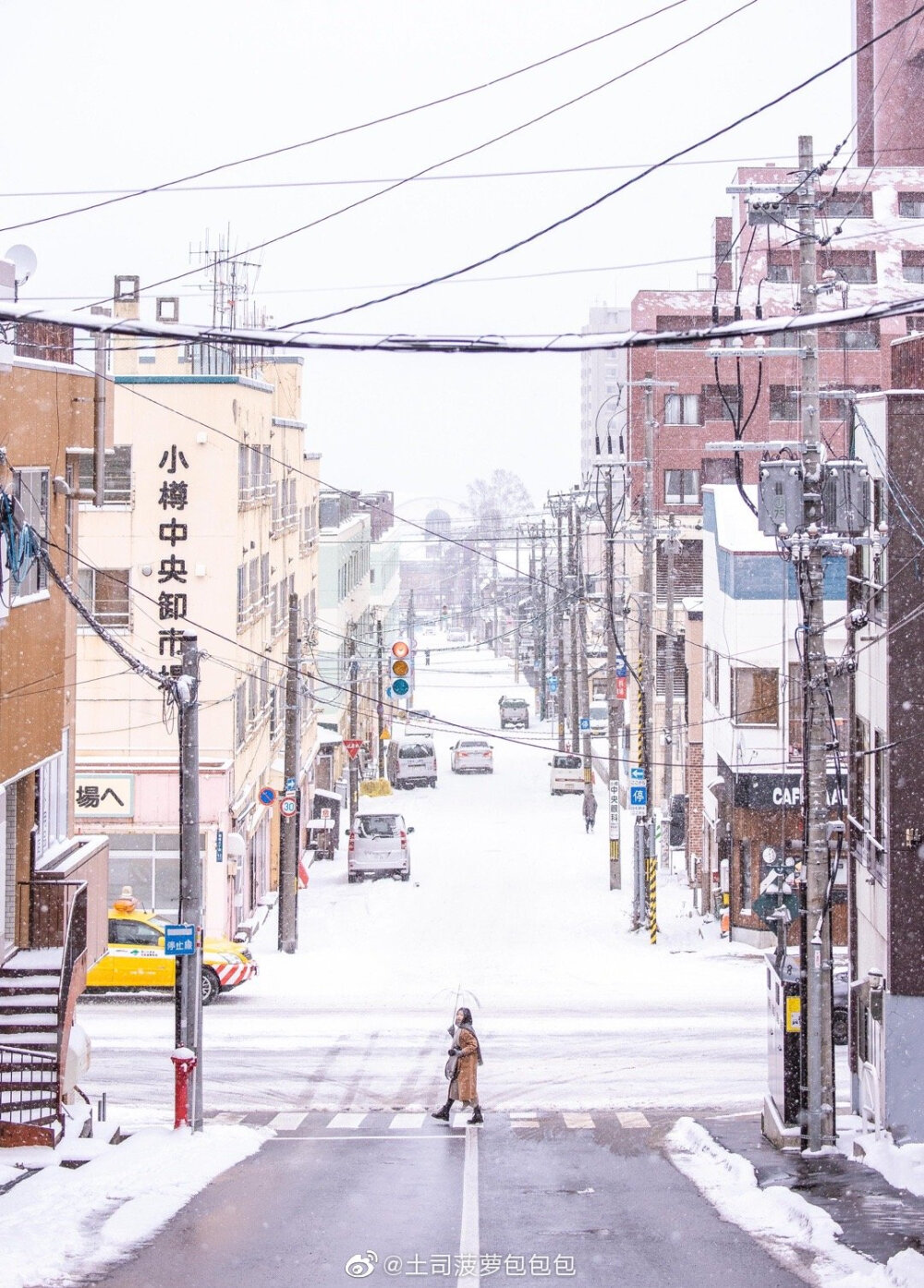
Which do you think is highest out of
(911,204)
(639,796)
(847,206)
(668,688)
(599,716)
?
(911,204)

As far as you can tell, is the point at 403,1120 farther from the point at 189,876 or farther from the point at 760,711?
the point at 760,711

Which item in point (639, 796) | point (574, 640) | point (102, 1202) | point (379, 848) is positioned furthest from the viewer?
point (574, 640)

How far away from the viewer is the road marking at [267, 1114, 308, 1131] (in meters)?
18.5

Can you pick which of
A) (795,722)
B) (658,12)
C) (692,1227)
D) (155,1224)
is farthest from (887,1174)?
(795,722)

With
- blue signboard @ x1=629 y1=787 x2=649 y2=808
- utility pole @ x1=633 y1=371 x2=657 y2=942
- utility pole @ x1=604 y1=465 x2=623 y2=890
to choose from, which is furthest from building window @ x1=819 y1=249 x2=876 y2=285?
blue signboard @ x1=629 y1=787 x2=649 y2=808

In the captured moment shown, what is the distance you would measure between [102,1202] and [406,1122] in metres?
7.20

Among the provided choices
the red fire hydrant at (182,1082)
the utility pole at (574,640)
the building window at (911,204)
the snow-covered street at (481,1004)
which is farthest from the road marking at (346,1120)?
the building window at (911,204)

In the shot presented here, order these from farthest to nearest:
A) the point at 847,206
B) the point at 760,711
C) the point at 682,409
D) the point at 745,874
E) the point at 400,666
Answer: the point at 682,409, the point at 847,206, the point at 745,874, the point at 760,711, the point at 400,666

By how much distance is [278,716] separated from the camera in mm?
45344

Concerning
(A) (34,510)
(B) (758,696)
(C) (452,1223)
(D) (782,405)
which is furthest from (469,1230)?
(D) (782,405)

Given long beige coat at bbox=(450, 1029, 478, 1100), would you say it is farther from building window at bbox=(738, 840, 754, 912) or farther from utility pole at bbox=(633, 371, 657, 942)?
building window at bbox=(738, 840, 754, 912)

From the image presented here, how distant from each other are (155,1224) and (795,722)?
75.4 ft

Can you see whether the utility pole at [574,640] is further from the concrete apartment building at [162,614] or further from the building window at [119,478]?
the building window at [119,478]

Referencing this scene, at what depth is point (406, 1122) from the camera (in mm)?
18672
